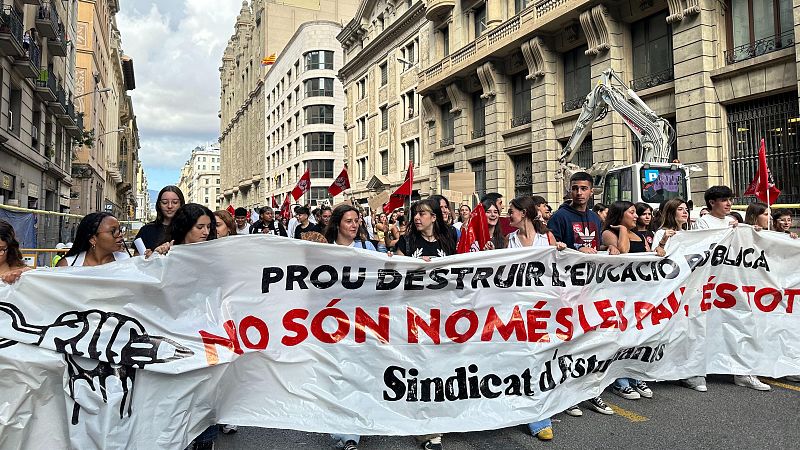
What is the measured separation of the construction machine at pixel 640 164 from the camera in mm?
12375

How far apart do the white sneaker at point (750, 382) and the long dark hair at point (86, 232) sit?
223 inches

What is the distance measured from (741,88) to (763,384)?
11.3 m

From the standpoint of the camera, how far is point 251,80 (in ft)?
279

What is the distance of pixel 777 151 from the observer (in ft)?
43.1

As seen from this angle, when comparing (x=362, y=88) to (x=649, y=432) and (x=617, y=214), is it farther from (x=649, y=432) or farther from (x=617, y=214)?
(x=649, y=432)

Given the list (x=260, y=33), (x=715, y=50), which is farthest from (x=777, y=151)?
(x=260, y=33)

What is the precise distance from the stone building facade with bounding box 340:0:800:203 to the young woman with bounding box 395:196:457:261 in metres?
11.5

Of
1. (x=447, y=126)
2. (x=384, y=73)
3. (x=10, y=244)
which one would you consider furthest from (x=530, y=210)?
(x=384, y=73)

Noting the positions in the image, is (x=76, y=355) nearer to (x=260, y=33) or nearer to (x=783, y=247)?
(x=783, y=247)

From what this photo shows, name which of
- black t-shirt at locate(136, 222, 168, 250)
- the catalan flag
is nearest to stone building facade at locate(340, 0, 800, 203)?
black t-shirt at locate(136, 222, 168, 250)

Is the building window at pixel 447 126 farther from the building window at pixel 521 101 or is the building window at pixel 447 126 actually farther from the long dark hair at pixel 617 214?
the long dark hair at pixel 617 214

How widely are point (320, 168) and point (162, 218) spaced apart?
54.9 m

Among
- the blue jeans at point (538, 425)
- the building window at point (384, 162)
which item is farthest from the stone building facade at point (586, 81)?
the blue jeans at point (538, 425)

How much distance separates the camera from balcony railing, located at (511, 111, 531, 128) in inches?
868
